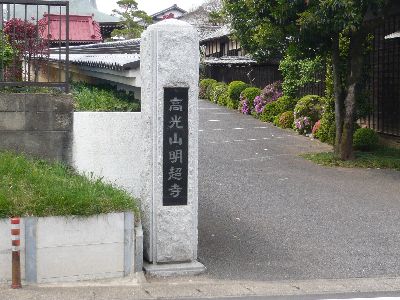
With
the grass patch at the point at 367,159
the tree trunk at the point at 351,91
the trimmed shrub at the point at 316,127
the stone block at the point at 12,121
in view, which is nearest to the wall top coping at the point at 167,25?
the stone block at the point at 12,121

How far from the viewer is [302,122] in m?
22.3

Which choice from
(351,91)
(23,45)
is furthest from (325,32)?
(23,45)

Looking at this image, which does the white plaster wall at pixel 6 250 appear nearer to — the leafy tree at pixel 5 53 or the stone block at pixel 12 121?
the stone block at pixel 12 121

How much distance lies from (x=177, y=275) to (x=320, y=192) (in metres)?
5.82

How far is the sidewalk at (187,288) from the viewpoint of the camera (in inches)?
286

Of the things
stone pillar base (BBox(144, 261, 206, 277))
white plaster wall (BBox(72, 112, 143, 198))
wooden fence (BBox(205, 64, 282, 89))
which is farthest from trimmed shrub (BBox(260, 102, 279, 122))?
stone pillar base (BBox(144, 261, 206, 277))

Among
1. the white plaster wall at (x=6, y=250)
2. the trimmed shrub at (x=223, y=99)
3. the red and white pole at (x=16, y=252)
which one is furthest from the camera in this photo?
the trimmed shrub at (x=223, y=99)

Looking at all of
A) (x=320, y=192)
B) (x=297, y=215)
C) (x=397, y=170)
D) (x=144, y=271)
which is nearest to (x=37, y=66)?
(x=144, y=271)

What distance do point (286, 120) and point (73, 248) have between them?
17352 millimetres

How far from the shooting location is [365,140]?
18.6 metres

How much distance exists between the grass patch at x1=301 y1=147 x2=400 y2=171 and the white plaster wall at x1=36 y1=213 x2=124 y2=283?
9714mm

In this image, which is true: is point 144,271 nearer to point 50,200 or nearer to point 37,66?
point 50,200

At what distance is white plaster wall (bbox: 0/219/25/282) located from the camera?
744cm

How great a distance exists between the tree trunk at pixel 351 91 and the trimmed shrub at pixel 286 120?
23.0ft
